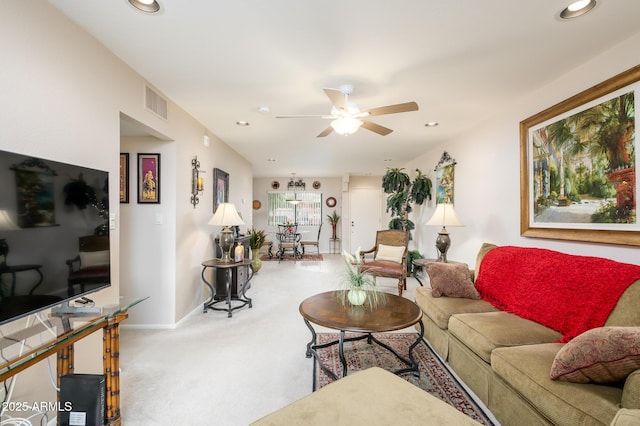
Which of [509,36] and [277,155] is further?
[277,155]

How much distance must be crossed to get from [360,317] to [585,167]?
2105 millimetres

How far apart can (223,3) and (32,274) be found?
64.7 inches

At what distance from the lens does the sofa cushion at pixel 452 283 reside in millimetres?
2568

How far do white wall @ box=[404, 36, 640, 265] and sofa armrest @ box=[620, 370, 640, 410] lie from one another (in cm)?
127

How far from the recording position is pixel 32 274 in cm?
119

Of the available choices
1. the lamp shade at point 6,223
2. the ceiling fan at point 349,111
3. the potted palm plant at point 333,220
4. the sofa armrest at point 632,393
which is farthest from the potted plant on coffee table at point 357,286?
the potted palm plant at point 333,220

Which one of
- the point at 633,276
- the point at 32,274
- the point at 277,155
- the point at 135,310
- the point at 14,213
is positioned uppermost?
the point at 277,155

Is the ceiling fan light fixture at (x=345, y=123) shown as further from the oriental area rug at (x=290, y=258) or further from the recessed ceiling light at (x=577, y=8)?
the oriental area rug at (x=290, y=258)

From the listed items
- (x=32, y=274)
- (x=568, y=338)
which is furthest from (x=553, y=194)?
(x=32, y=274)

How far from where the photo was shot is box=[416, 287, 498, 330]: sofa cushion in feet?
7.53

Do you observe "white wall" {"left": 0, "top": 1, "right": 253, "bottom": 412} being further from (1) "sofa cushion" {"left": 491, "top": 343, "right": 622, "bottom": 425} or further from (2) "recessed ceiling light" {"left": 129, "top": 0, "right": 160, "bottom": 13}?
(1) "sofa cushion" {"left": 491, "top": 343, "right": 622, "bottom": 425}

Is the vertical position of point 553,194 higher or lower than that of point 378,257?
higher

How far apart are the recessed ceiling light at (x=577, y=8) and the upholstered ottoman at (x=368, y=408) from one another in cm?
220

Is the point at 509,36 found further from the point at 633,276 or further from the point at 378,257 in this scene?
the point at 378,257
